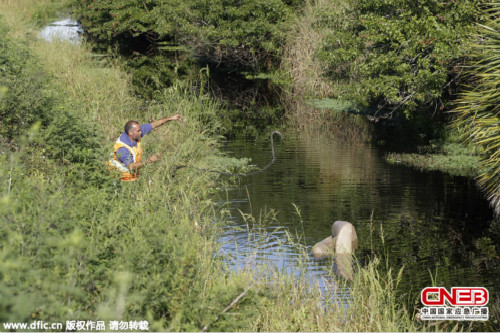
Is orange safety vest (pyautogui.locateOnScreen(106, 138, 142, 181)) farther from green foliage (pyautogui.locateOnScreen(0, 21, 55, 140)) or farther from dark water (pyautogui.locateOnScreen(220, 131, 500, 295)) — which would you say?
dark water (pyautogui.locateOnScreen(220, 131, 500, 295))

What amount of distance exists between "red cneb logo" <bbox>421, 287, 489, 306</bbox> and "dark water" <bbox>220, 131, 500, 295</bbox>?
28 cm

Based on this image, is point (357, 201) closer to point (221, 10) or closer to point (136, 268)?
point (136, 268)

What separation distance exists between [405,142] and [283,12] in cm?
882

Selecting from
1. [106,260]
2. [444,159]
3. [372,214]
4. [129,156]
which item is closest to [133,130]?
[129,156]

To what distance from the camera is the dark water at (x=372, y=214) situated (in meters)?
10.5

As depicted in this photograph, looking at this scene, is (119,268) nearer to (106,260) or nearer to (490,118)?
(106,260)

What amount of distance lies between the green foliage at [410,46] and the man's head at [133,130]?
23.0 feet

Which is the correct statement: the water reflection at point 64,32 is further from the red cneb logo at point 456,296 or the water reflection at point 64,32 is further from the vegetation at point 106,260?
the red cneb logo at point 456,296

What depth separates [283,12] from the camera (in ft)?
94.7

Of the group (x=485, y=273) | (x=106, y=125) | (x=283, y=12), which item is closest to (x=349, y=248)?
(x=485, y=273)

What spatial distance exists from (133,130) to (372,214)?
13.7 ft

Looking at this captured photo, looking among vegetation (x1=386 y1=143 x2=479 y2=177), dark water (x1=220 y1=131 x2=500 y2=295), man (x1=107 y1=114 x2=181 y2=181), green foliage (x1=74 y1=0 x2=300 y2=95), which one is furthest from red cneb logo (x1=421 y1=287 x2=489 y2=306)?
green foliage (x1=74 y1=0 x2=300 y2=95)

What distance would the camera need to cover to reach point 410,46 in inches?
644

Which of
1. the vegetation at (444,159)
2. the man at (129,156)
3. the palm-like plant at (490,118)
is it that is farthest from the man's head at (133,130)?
the vegetation at (444,159)
